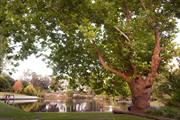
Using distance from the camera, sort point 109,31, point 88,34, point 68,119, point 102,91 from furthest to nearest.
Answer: point 102,91 → point 109,31 → point 88,34 → point 68,119

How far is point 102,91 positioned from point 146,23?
325 inches

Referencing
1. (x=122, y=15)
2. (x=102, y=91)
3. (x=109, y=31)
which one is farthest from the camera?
(x=102, y=91)

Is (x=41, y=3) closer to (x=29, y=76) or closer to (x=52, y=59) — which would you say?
(x=52, y=59)

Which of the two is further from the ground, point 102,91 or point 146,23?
point 146,23

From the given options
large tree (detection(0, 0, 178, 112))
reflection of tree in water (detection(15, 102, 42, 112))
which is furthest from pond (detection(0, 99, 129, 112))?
large tree (detection(0, 0, 178, 112))

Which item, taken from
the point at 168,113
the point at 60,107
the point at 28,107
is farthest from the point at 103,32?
the point at 60,107

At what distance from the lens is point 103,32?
74.1ft

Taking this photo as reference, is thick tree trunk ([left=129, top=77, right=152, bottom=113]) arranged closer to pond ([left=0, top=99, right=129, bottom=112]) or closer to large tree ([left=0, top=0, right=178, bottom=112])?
large tree ([left=0, top=0, right=178, bottom=112])

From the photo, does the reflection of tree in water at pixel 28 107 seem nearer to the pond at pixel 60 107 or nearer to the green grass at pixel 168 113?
the pond at pixel 60 107

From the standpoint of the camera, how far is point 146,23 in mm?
20219

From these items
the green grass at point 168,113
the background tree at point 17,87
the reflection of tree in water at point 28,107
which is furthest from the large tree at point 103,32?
the background tree at point 17,87

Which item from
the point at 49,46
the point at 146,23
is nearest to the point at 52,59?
the point at 49,46

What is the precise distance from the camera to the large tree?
20359 millimetres

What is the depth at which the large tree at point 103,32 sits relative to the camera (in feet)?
66.8
